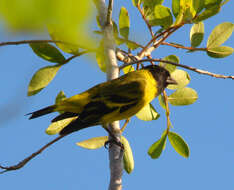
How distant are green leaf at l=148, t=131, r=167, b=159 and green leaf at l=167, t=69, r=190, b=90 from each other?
60cm

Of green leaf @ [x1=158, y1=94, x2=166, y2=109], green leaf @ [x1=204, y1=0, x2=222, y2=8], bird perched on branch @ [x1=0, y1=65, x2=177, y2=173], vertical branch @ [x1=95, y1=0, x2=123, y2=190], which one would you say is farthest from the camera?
green leaf @ [x1=158, y1=94, x2=166, y2=109]

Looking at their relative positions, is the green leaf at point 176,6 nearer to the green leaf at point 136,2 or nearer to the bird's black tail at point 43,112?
the green leaf at point 136,2

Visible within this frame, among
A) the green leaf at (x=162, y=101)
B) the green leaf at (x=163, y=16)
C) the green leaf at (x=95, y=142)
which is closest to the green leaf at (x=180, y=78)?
the green leaf at (x=162, y=101)

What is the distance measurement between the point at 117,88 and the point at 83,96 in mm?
384

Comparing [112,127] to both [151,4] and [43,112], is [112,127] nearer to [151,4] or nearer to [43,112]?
[43,112]

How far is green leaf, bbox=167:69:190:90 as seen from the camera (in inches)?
149

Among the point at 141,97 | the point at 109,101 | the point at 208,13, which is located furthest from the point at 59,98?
the point at 208,13

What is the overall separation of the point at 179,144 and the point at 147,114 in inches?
19.0

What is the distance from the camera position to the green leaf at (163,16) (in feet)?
10.8

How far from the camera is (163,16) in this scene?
3312 millimetres

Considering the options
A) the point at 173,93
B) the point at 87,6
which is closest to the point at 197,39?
the point at 173,93

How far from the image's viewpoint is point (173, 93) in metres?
3.74

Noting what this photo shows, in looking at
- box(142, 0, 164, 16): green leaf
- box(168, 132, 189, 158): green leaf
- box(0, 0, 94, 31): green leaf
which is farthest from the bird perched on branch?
box(0, 0, 94, 31): green leaf

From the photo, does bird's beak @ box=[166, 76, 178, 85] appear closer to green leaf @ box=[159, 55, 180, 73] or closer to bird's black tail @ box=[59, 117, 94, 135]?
green leaf @ box=[159, 55, 180, 73]
